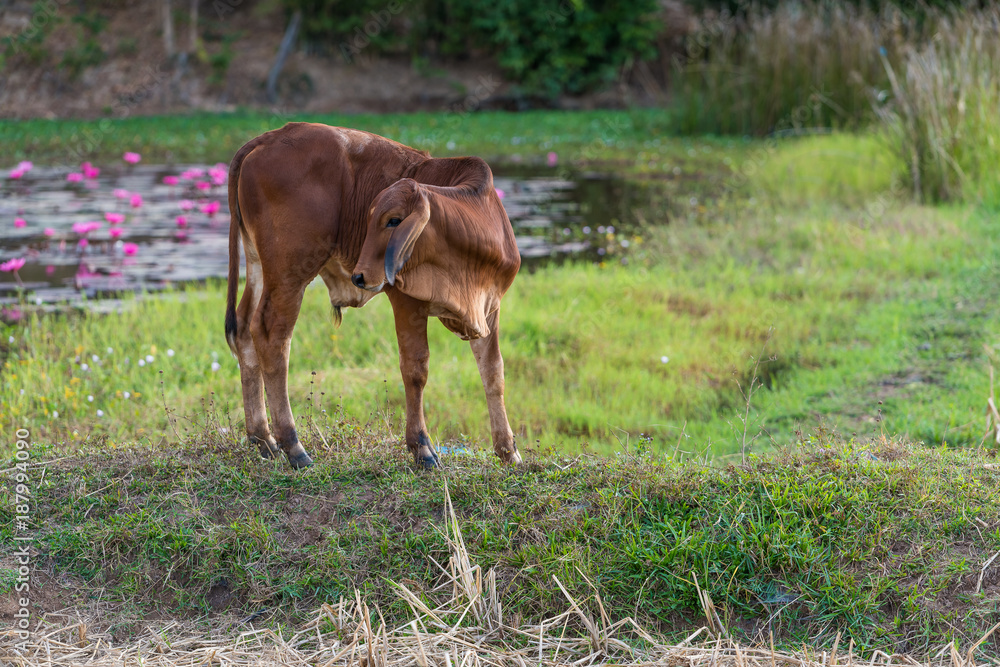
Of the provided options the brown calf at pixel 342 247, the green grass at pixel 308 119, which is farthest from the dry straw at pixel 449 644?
the green grass at pixel 308 119

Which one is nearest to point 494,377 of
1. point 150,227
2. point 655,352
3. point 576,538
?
point 576,538

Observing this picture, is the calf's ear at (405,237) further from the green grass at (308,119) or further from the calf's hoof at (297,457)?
the green grass at (308,119)

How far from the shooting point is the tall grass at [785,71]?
49.2 ft

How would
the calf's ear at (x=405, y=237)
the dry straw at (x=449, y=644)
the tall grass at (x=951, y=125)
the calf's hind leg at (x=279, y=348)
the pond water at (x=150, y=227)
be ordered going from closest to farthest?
the dry straw at (x=449, y=644) → the calf's ear at (x=405, y=237) → the calf's hind leg at (x=279, y=348) → the pond water at (x=150, y=227) → the tall grass at (x=951, y=125)

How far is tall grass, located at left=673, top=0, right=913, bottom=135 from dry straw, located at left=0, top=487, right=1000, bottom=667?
39.7 ft

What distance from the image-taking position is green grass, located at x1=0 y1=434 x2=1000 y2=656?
11.1 feet

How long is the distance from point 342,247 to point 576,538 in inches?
60.7

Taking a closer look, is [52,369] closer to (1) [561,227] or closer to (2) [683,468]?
(2) [683,468]

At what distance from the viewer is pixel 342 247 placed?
392 cm

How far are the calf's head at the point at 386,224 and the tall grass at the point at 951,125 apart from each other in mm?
8613

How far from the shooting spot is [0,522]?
384 centimetres

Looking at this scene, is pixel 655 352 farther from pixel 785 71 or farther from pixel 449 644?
pixel 785 71

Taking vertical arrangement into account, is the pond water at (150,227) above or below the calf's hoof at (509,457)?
below

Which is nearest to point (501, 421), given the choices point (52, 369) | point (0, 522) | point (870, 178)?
point (0, 522)
